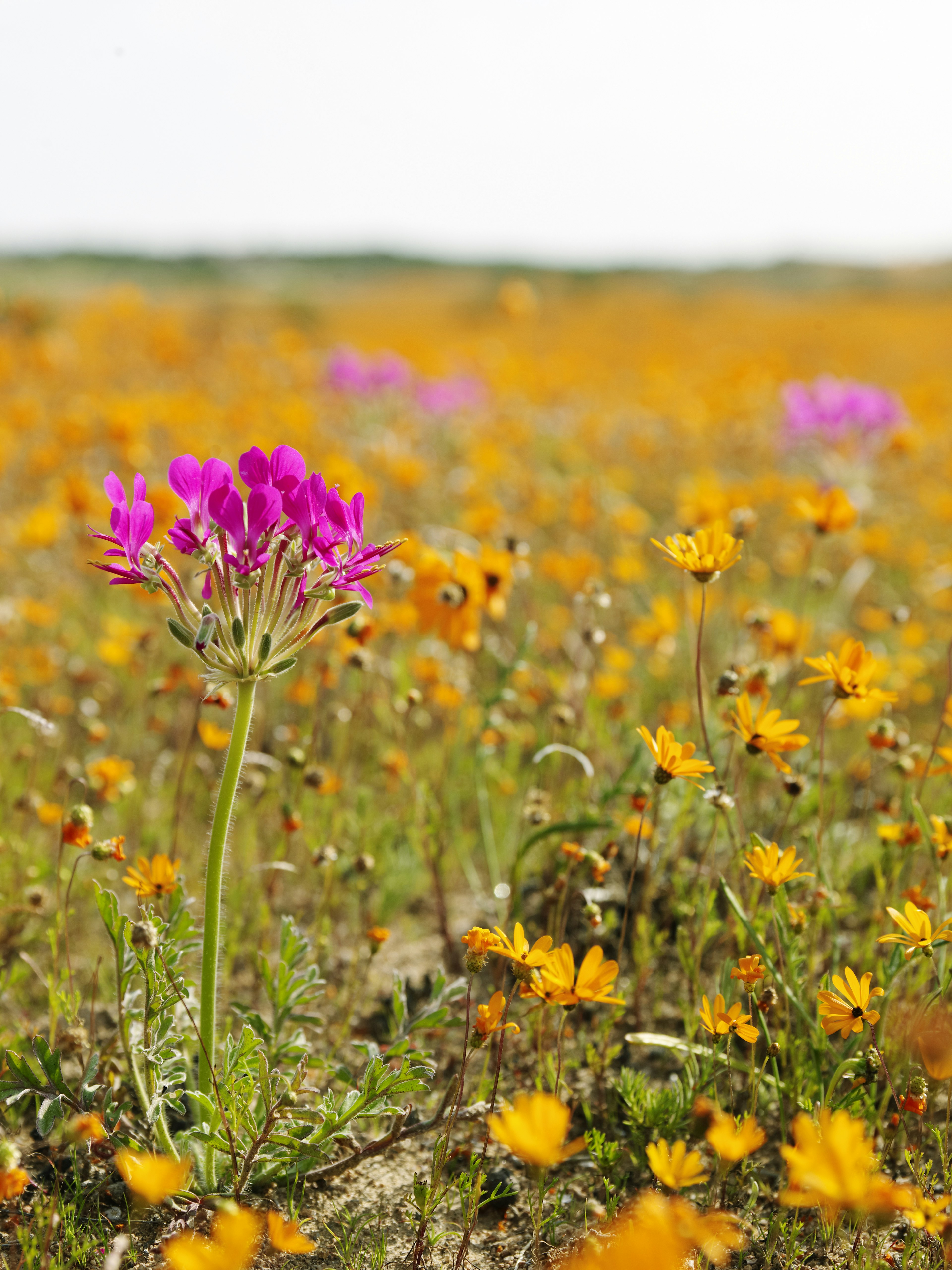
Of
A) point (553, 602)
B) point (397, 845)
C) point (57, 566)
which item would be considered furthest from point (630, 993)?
point (57, 566)

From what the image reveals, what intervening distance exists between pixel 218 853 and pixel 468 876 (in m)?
1.46

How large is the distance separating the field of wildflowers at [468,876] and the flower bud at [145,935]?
0.01 meters

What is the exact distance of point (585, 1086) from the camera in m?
2.13

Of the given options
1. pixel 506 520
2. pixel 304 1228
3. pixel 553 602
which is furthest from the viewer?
pixel 506 520

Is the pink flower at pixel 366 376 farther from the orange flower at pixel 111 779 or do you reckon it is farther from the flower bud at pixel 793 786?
the flower bud at pixel 793 786

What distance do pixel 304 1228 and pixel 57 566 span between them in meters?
4.46

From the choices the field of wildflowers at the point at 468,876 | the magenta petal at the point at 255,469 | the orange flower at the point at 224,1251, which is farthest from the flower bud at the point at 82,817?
the orange flower at the point at 224,1251

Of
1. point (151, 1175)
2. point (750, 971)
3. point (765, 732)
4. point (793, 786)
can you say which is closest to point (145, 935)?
point (151, 1175)

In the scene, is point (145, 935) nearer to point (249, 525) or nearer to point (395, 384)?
point (249, 525)

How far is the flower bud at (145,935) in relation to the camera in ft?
5.07

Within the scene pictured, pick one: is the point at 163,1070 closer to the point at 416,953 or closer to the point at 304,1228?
the point at 304,1228

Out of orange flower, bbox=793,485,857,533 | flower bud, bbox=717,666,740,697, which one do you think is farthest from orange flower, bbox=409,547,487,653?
orange flower, bbox=793,485,857,533

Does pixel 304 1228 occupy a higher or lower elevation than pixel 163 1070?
lower

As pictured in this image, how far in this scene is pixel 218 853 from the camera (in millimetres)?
1509
